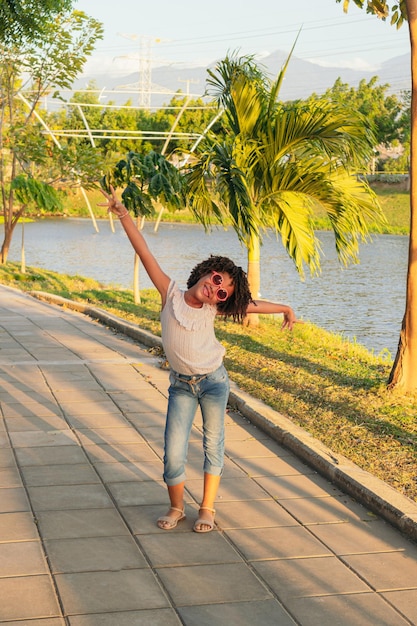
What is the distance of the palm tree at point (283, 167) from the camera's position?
13.7 metres

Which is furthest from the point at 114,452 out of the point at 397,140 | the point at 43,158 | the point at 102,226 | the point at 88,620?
the point at 397,140

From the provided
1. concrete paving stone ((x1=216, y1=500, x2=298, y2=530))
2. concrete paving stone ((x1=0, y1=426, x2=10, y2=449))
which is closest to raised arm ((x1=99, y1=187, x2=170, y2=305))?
concrete paving stone ((x1=216, y1=500, x2=298, y2=530))

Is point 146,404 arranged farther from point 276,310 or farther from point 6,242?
point 6,242

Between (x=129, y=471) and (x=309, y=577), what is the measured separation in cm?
201

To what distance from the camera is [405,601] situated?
434cm

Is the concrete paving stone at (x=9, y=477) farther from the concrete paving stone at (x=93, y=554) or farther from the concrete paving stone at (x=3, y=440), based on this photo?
the concrete paving stone at (x=93, y=554)

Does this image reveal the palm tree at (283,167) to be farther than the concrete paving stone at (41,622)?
Yes

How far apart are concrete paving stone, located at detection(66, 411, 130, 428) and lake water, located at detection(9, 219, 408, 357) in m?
7.88

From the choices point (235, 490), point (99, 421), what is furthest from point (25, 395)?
point (235, 490)

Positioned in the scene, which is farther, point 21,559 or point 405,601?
point 21,559

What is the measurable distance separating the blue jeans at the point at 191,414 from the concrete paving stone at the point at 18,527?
80 centimetres

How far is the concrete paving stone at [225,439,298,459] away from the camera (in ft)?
22.5

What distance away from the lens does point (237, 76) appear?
14.3 m

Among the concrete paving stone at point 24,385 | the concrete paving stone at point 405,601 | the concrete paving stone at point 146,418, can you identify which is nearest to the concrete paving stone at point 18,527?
the concrete paving stone at point 405,601
